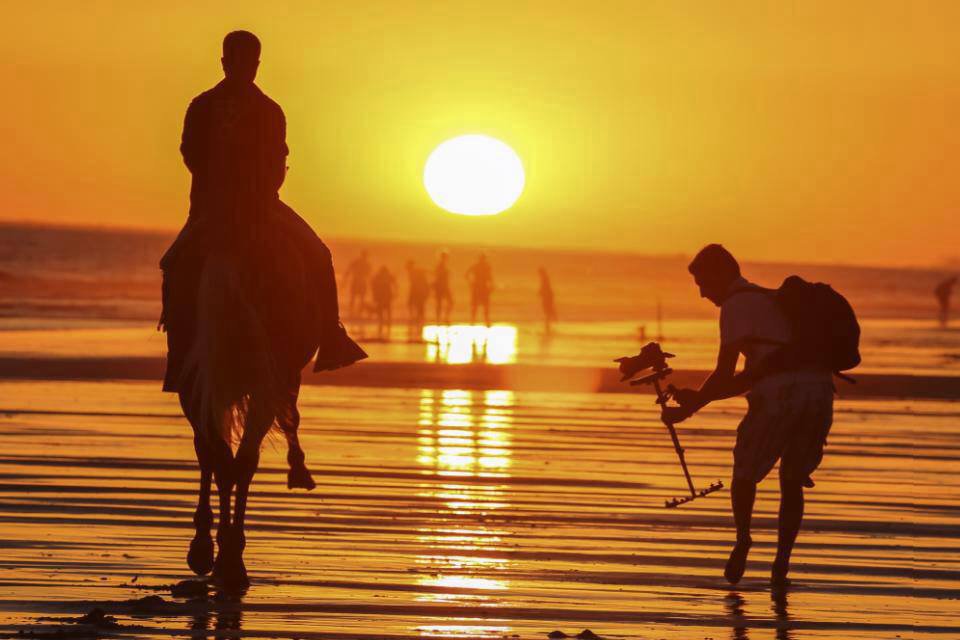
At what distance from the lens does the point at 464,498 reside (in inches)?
441

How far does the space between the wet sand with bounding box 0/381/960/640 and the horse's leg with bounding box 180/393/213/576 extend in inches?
4.1

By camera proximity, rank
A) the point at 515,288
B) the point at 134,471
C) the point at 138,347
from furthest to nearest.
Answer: the point at 515,288, the point at 138,347, the point at 134,471

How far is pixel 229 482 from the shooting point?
318 inches

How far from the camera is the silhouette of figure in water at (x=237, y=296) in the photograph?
7.78 meters

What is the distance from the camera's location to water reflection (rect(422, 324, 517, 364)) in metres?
30.0

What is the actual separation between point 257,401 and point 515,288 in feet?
293

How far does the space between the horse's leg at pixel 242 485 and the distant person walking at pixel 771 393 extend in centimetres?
193

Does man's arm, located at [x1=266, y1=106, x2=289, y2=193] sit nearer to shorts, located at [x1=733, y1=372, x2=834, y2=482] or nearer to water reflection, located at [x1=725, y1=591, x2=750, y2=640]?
shorts, located at [x1=733, y1=372, x2=834, y2=482]

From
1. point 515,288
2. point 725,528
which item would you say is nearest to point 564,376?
point 725,528

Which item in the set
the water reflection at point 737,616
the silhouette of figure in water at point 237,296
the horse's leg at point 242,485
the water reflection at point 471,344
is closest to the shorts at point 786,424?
the water reflection at point 737,616

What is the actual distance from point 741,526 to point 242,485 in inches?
87.0

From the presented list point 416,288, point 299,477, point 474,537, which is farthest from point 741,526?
point 416,288

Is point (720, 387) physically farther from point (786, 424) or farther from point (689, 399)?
point (786, 424)

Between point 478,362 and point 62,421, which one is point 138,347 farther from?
point 62,421
